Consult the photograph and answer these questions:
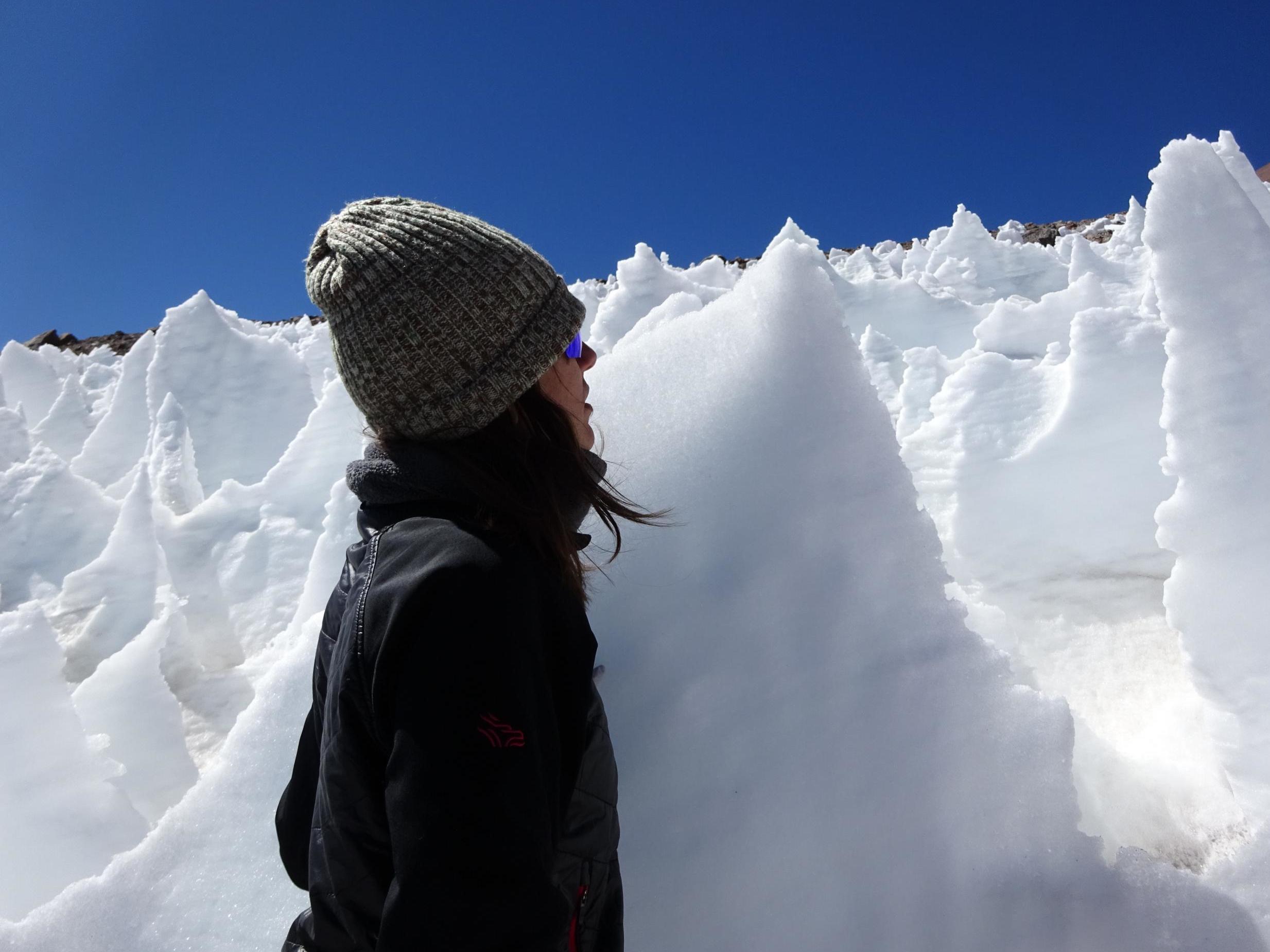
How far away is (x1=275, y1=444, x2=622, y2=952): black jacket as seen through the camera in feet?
2.39

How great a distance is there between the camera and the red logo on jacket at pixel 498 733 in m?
0.74

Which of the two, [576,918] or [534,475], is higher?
[534,475]

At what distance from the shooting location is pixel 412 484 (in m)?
0.92

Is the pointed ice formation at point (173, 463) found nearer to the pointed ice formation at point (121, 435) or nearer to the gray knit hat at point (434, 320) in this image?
the pointed ice formation at point (121, 435)

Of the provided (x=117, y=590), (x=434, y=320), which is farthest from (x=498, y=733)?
(x=117, y=590)


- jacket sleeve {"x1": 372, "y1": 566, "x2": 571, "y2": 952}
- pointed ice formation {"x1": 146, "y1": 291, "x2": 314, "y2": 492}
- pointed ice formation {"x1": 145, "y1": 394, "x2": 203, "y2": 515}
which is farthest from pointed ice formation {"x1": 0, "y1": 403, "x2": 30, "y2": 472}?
jacket sleeve {"x1": 372, "y1": 566, "x2": 571, "y2": 952}

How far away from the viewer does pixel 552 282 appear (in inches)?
39.3

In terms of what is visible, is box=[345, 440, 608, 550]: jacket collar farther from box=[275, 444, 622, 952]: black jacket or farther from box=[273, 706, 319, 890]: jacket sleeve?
box=[273, 706, 319, 890]: jacket sleeve

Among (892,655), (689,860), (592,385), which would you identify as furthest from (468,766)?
(592,385)

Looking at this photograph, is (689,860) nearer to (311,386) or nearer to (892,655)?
(892,655)

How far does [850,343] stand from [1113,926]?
3.26 feet

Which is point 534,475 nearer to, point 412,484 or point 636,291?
point 412,484

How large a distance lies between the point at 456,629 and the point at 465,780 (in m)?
0.13

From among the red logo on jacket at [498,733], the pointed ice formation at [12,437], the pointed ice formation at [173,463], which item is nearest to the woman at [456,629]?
the red logo on jacket at [498,733]
